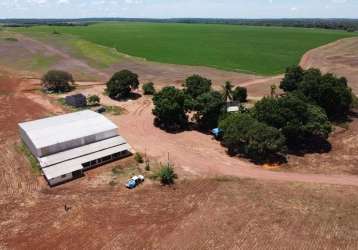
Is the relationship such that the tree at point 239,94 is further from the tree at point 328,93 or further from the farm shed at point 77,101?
the farm shed at point 77,101

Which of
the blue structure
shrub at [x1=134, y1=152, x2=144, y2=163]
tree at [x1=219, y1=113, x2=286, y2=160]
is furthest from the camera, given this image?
the blue structure

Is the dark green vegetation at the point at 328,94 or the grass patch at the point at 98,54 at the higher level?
the dark green vegetation at the point at 328,94

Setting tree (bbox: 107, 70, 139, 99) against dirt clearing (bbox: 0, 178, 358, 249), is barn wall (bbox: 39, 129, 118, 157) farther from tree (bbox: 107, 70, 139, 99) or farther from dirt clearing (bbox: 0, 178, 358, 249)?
tree (bbox: 107, 70, 139, 99)

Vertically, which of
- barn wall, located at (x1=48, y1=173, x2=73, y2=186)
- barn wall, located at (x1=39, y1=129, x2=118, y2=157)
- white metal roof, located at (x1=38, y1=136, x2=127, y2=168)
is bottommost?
barn wall, located at (x1=48, y1=173, x2=73, y2=186)

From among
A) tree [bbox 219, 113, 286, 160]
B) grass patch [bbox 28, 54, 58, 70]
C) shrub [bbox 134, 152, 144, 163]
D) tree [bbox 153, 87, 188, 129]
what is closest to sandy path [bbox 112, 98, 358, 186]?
tree [bbox 219, 113, 286, 160]

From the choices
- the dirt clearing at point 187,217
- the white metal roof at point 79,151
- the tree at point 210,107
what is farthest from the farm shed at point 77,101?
the dirt clearing at point 187,217

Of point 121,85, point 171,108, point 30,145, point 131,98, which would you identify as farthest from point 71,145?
point 131,98
